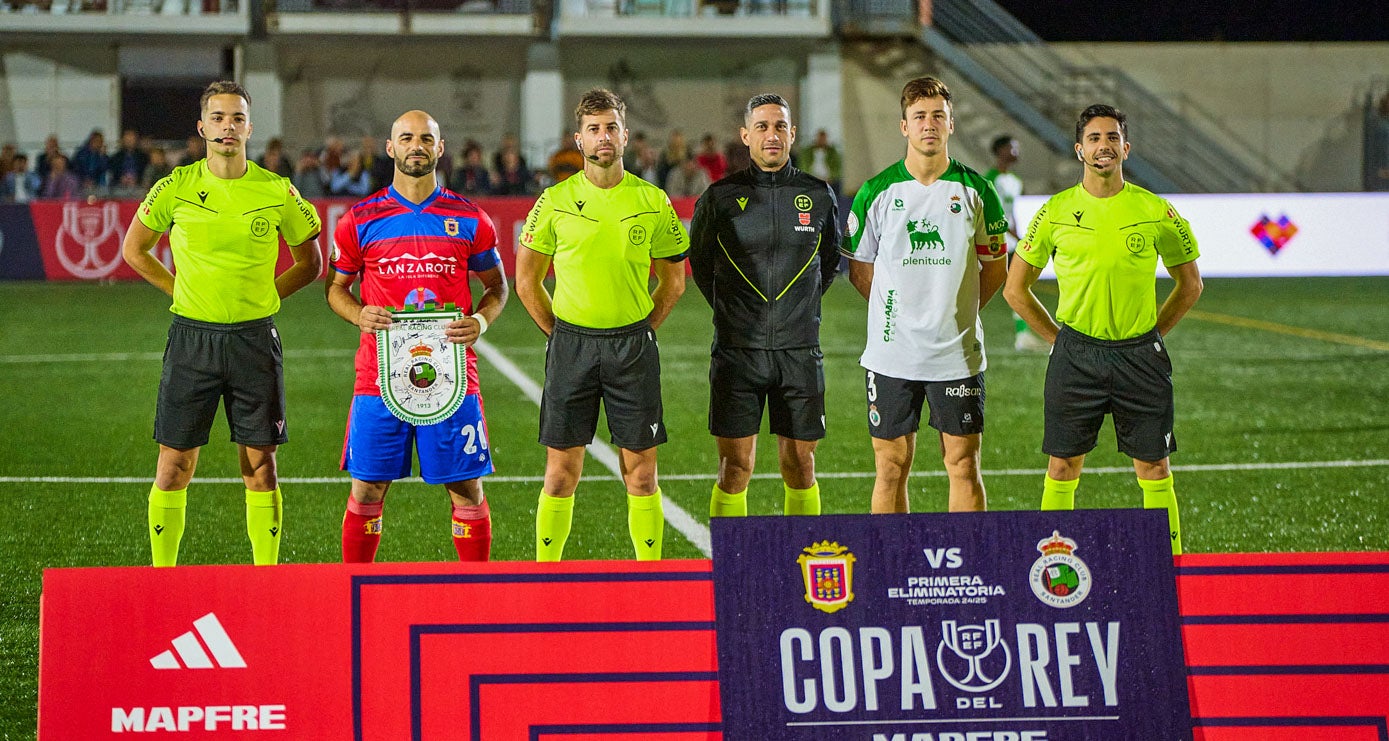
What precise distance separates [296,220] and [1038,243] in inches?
106

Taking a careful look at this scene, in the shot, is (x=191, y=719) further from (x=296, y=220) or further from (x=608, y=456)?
(x=608, y=456)

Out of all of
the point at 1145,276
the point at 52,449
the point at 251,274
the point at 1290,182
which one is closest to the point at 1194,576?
the point at 1145,276

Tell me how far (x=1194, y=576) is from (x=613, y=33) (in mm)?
25342

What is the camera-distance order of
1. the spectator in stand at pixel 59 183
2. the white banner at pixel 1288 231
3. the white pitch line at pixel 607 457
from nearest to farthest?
the white pitch line at pixel 607 457, the white banner at pixel 1288 231, the spectator in stand at pixel 59 183

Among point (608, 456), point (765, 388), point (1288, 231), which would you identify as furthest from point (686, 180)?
point (765, 388)

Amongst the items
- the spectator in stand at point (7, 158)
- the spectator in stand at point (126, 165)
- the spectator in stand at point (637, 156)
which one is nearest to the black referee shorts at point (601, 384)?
the spectator in stand at point (637, 156)

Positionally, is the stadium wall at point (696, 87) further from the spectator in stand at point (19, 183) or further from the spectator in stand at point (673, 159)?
the spectator in stand at point (19, 183)

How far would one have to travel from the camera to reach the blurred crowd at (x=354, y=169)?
2120 cm

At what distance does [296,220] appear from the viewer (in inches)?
209

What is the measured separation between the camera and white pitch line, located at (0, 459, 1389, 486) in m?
7.85

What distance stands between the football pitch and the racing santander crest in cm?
143

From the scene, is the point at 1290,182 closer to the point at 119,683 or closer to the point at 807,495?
the point at 807,495

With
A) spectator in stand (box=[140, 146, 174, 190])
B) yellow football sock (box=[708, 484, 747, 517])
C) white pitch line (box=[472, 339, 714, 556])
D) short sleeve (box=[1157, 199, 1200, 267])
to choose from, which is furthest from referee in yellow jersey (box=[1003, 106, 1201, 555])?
spectator in stand (box=[140, 146, 174, 190])

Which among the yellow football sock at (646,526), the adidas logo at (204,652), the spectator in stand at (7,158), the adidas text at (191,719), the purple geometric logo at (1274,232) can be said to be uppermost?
the spectator in stand at (7,158)
